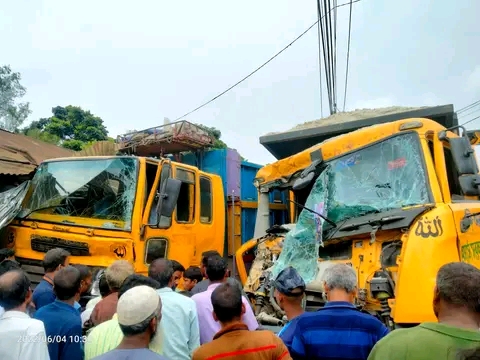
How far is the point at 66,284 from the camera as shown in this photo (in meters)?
2.95

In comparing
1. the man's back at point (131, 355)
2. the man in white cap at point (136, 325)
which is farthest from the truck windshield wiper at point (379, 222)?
the man's back at point (131, 355)

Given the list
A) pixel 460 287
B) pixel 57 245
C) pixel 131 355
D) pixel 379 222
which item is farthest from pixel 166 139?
pixel 460 287

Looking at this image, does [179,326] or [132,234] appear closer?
[179,326]

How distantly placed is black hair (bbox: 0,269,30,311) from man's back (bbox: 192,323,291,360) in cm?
116

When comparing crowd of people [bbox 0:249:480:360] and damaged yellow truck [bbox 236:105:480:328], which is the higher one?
damaged yellow truck [bbox 236:105:480:328]

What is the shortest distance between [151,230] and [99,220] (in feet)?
1.96

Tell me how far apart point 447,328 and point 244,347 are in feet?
3.01

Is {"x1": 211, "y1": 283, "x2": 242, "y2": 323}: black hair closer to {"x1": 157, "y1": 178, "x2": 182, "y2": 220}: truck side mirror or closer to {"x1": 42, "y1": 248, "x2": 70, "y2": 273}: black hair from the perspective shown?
{"x1": 42, "y1": 248, "x2": 70, "y2": 273}: black hair

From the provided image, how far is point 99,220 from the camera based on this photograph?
16.8 ft

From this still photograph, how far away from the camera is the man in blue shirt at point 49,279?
3.61 metres

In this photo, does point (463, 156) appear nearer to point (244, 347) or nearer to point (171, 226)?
point (244, 347)

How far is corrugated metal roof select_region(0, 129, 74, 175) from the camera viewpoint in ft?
23.4

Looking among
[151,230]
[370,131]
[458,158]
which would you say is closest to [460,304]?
[458,158]

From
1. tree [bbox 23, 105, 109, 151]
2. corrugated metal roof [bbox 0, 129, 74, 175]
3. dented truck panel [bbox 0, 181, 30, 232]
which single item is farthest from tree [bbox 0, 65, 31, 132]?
dented truck panel [bbox 0, 181, 30, 232]
